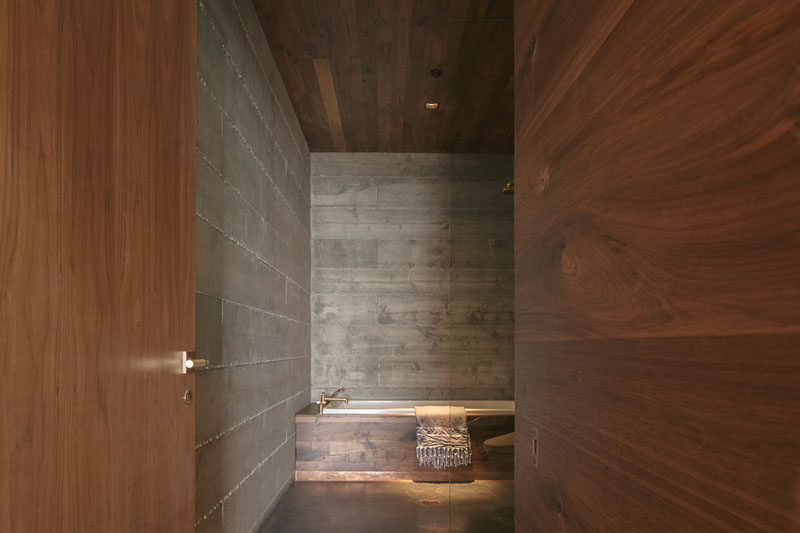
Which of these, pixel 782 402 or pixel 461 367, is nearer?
pixel 782 402

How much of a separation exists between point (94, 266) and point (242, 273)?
5.16ft

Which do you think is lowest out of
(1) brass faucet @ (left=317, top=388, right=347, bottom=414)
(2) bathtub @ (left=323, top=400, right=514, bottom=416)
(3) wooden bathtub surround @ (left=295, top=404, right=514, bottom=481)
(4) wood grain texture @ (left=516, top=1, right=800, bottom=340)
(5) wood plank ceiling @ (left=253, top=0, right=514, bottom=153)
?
(3) wooden bathtub surround @ (left=295, top=404, right=514, bottom=481)

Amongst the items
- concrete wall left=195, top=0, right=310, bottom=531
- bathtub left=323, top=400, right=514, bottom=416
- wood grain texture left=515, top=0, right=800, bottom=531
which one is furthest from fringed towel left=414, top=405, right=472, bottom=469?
wood grain texture left=515, top=0, right=800, bottom=531

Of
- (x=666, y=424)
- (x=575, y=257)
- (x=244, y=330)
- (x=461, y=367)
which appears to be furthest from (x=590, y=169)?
(x=461, y=367)

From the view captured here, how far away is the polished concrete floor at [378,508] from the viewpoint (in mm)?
2471

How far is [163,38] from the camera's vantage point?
135 centimetres

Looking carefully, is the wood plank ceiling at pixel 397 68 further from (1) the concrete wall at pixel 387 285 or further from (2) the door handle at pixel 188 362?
(2) the door handle at pixel 188 362

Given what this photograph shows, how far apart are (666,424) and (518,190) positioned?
73cm

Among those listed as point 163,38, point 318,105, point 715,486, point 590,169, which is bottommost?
point 715,486

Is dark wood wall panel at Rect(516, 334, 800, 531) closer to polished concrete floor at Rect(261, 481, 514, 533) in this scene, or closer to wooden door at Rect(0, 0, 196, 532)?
wooden door at Rect(0, 0, 196, 532)

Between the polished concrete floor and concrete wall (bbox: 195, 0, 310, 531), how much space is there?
16 centimetres

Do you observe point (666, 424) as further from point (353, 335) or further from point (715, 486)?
point (353, 335)

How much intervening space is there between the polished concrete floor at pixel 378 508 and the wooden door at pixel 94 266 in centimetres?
137

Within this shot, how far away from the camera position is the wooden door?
2.79 feet
